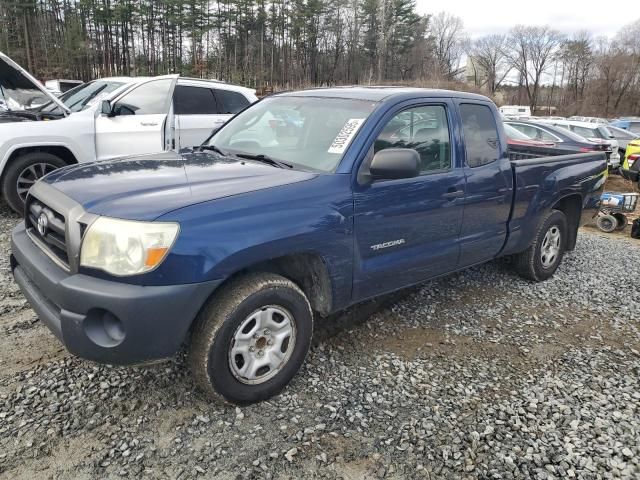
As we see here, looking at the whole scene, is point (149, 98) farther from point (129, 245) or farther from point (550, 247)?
point (550, 247)

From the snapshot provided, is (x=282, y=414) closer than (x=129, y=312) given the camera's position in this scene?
No

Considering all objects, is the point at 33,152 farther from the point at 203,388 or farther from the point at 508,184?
the point at 508,184

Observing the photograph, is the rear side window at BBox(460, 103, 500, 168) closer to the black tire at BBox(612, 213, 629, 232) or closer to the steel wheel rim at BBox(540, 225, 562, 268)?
the steel wheel rim at BBox(540, 225, 562, 268)

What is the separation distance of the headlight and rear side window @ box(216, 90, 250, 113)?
18.6 feet

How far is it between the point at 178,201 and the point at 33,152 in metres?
4.79

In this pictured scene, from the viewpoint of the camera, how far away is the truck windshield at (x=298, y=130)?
10.1ft

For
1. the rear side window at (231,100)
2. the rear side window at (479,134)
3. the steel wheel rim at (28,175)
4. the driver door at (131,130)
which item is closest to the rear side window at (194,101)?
the rear side window at (231,100)

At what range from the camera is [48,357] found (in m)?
3.06

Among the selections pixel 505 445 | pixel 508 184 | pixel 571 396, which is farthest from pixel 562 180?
pixel 505 445

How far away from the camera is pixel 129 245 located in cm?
224

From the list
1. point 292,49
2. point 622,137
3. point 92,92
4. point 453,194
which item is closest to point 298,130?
point 453,194

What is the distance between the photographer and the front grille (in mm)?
2489

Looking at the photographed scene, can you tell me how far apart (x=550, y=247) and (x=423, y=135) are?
247cm

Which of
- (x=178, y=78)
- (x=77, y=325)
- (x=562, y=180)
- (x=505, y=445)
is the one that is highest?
(x=178, y=78)
